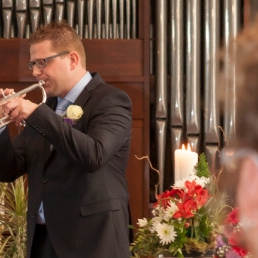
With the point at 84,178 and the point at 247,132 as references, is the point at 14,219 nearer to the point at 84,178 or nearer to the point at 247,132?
the point at 84,178

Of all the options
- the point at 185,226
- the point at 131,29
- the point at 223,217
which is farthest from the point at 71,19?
the point at 223,217

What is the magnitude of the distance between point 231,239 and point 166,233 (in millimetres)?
1635

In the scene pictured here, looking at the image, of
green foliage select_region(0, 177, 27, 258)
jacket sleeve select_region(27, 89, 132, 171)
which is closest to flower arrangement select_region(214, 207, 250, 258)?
jacket sleeve select_region(27, 89, 132, 171)

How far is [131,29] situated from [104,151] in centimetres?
269

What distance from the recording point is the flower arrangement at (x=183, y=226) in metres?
2.77

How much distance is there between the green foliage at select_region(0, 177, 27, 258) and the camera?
4570mm

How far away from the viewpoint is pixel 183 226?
2.82 m

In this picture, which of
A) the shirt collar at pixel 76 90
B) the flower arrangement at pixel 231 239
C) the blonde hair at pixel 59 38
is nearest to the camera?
the flower arrangement at pixel 231 239

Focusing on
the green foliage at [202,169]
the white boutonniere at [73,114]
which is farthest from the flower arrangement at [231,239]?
the white boutonniere at [73,114]

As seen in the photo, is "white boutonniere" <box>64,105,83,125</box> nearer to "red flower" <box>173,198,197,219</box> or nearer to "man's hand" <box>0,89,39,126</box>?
"man's hand" <box>0,89,39,126</box>

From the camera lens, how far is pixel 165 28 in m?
5.61

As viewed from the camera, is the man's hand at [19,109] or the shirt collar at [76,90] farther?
the shirt collar at [76,90]

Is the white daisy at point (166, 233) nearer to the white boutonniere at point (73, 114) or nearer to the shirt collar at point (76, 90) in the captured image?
the white boutonniere at point (73, 114)

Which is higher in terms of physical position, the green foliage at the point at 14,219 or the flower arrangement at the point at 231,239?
the flower arrangement at the point at 231,239
